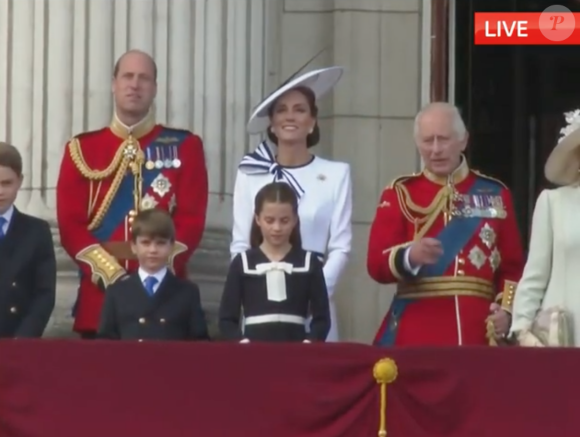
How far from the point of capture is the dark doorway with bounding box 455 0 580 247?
481 inches

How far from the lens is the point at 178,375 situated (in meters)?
7.36

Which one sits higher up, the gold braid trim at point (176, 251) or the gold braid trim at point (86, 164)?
the gold braid trim at point (86, 164)

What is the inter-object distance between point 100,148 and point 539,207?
179 cm

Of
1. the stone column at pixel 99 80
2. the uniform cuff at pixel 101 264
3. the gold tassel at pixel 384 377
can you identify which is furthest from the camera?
the stone column at pixel 99 80

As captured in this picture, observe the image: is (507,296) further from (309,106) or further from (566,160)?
(309,106)

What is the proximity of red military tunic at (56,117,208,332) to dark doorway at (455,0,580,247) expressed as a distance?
344 cm

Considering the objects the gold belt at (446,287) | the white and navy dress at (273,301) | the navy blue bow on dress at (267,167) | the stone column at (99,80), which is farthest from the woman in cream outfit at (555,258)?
the stone column at (99,80)

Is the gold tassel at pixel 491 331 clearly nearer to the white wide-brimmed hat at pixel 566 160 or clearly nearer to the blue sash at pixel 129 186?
the white wide-brimmed hat at pixel 566 160

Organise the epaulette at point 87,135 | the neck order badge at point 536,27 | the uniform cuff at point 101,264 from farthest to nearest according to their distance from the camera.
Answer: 1. the neck order badge at point 536,27
2. the epaulette at point 87,135
3. the uniform cuff at point 101,264

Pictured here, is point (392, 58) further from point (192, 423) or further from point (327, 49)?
point (192, 423)

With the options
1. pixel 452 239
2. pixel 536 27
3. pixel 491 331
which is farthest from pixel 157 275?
pixel 536 27

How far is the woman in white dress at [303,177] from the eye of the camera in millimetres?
8648

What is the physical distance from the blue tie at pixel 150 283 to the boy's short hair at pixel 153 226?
147mm

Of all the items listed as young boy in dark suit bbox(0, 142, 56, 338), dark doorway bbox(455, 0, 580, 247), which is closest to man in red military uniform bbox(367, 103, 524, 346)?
young boy in dark suit bbox(0, 142, 56, 338)
